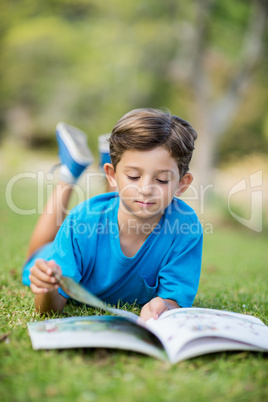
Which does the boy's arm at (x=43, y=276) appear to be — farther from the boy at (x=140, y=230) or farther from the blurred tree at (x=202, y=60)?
the blurred tree at (x=202, y=60)

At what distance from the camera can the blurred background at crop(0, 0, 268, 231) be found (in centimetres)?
1012

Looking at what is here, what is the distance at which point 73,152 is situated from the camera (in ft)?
10.9

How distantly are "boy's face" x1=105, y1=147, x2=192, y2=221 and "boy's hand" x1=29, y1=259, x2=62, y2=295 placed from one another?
1.73 feet

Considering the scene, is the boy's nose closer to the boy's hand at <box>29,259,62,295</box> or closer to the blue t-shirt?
the blue t-shirt

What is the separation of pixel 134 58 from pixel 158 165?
888 centimetres

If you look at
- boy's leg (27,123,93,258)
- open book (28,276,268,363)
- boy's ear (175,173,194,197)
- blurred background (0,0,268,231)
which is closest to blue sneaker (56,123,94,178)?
boy's leg (27,123,93,258)

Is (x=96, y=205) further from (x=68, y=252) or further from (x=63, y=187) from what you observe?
(x=63, y=187)

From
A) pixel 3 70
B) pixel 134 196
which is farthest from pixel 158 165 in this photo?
pixel 3 70

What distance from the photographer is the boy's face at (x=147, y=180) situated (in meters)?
2.08

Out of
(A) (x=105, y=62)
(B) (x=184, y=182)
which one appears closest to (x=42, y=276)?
(B) (x=184, y=182)

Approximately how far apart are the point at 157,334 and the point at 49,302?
1.93ft

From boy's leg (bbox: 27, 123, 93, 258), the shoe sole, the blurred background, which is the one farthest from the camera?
the blurred background

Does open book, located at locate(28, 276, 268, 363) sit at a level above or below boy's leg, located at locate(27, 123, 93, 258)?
below

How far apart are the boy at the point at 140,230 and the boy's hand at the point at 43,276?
16 cm
